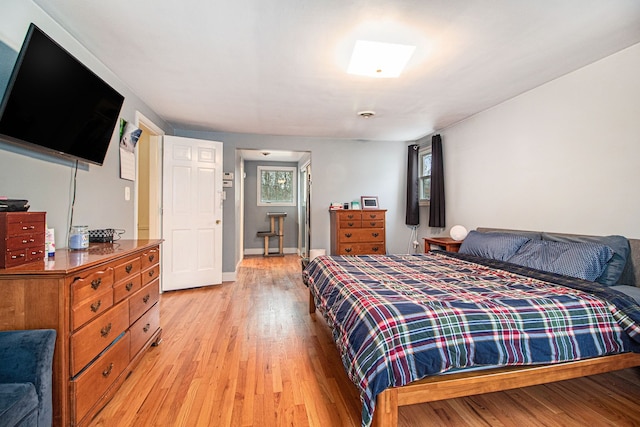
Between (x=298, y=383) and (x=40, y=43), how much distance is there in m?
2.43

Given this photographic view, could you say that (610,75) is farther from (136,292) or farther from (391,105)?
(136,292)

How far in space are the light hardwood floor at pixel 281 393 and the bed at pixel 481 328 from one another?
0.25 metres

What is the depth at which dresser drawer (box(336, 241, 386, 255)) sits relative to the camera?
4.65 metres

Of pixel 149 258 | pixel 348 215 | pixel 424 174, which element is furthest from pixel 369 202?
pixel 149 258

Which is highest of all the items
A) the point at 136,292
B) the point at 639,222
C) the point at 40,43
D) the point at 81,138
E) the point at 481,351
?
the point at 40,43

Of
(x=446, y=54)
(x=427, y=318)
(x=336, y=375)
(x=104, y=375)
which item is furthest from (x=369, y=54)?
(x=104, y=375)

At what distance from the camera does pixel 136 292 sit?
2021mm

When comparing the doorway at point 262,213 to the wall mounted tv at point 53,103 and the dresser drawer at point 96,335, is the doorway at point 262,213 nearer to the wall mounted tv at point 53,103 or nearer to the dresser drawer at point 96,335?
the wall mounted tv at point 53,103

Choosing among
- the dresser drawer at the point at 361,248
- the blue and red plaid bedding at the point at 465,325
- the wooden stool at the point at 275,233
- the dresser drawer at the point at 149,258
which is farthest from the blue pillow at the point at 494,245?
the wooden stool at the point at 275,233

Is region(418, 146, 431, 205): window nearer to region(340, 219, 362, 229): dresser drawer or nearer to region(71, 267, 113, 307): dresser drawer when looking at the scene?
region(340, 219, 362, 229): dresser drawer

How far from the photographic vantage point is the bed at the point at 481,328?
1.37 m

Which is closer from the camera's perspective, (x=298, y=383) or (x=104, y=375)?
(x=104, y=375)

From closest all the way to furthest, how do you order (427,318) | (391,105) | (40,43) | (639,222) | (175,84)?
(427,318)
(40,43)
(639,222)
(175,84)
(391,105)

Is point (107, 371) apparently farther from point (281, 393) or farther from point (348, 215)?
point (348, 215)
